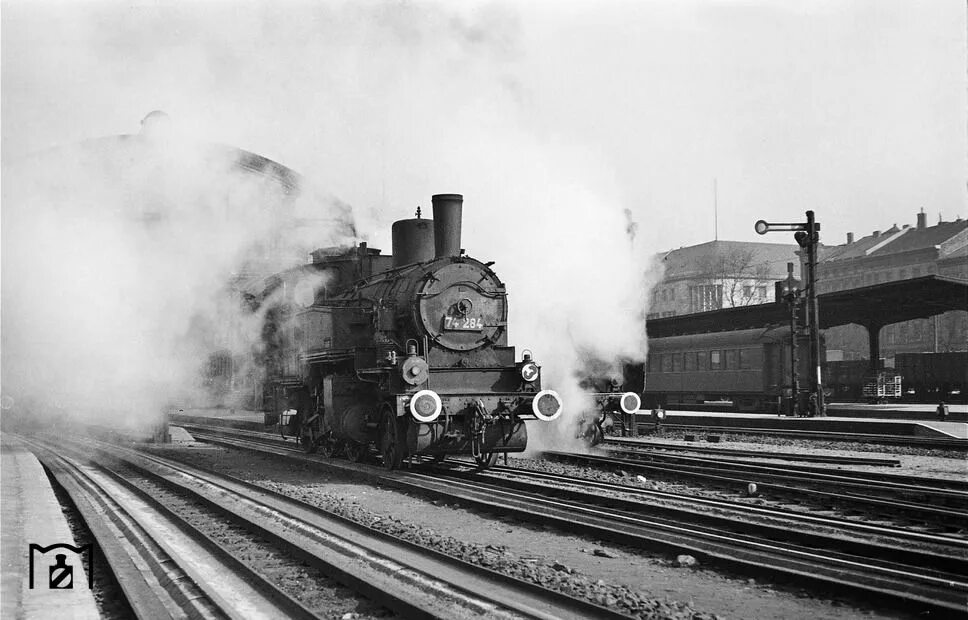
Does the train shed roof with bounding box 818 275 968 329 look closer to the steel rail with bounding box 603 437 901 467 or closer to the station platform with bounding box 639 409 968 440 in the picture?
the station platform with bounding box 639 409 968 440

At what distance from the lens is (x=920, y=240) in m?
62.0

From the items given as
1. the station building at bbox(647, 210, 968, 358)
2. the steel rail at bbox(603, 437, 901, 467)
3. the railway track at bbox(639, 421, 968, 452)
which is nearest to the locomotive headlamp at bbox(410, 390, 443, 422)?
the steel rail at bbox(603, 437, 901, 467)

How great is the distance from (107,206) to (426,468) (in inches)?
430

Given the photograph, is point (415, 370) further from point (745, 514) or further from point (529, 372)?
point (745, 514)

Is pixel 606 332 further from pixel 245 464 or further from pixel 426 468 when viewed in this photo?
pixel 245 464

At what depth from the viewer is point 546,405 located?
40.4 feet

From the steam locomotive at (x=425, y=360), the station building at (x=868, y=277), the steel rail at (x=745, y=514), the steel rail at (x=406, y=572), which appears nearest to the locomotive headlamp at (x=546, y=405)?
the steam locomotive at (x=425, y=360)

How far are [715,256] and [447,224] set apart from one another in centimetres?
6795

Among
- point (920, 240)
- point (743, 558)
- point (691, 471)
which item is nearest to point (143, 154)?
point (691, 471)

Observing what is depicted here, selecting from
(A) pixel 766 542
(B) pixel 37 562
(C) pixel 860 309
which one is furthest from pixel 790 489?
(C) pixel 860 309

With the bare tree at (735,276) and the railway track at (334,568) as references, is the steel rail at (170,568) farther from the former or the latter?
the bare tree at (735,276)

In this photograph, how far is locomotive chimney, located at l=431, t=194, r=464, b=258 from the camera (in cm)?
1360

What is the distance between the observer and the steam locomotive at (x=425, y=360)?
1225 cm

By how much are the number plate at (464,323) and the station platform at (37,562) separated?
5.45 m
